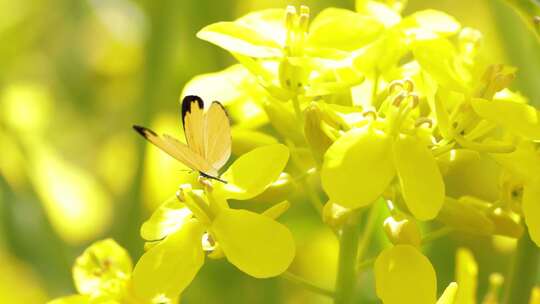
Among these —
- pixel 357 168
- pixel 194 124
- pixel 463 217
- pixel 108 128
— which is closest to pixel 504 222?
pixel 463 217

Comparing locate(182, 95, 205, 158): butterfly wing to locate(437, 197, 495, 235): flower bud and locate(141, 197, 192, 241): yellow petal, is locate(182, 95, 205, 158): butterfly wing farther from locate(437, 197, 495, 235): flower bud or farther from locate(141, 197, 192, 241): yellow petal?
locate(437, 197, 495, 235): flower bud

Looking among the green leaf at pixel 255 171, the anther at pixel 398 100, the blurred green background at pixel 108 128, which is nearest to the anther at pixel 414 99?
the anther at pixel 398 100

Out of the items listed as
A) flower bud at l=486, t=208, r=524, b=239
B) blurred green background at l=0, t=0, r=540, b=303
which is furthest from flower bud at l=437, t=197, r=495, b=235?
blurred green background at l=0, t=0, r=540, b=303

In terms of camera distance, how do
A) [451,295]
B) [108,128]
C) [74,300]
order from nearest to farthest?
[451,295]
[74,300]
[108,128]

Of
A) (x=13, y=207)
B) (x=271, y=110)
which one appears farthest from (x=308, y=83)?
(x=13, y=207)

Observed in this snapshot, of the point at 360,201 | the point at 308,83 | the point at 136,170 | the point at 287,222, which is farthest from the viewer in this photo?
the point at 287,222

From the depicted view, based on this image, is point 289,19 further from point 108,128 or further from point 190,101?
→ point 108,128

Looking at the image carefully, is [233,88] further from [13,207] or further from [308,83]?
[13,207]
